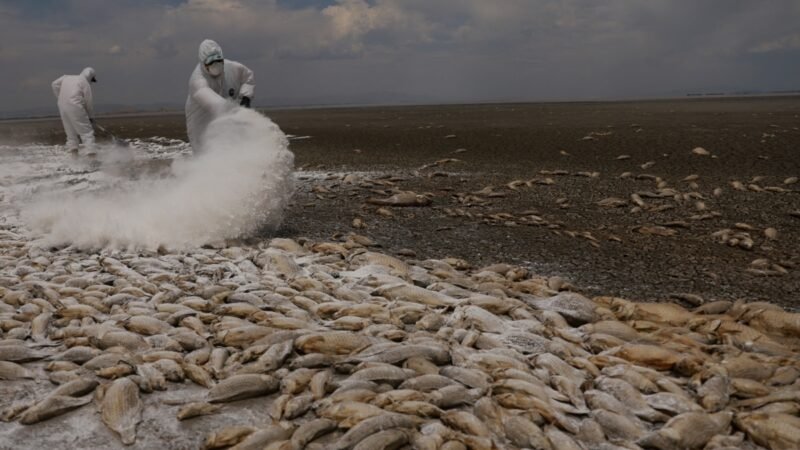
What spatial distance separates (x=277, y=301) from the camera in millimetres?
4906

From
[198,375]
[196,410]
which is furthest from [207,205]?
[196,410]

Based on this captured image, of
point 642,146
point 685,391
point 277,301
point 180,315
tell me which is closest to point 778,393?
point 685,391

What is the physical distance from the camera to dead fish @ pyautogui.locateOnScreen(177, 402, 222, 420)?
3.39 metres

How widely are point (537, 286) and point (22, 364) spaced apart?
4.50 m

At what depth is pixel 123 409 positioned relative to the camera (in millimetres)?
3385

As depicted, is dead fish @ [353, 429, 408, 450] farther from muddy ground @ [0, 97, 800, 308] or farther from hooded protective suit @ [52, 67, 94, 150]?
hooded protective suit @ [52, 67, 94, 150]

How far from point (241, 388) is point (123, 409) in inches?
27.2

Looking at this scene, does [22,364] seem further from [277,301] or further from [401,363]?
[401,363]

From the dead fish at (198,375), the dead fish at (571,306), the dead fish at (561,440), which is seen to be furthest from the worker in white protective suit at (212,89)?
the dead fish at (561,440)

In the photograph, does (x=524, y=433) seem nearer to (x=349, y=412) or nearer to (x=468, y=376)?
(x=468, y=376)

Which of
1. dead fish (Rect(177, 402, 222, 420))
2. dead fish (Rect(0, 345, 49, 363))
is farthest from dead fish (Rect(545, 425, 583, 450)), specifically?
dead fish (Rect(0, 345, 49, 363))

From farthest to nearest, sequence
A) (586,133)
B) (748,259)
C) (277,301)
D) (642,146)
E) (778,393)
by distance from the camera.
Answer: (586,133) < (642,146) < (748,259) < (277,301) < (778,393)

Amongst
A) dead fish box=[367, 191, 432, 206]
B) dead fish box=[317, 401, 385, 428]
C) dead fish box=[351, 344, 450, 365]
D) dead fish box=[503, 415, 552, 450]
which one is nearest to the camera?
dead fish box=[503, 415, 552, 450]

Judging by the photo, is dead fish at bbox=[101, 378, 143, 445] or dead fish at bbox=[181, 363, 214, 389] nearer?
dead fish at bbox=[101, 378, 143, 445]
